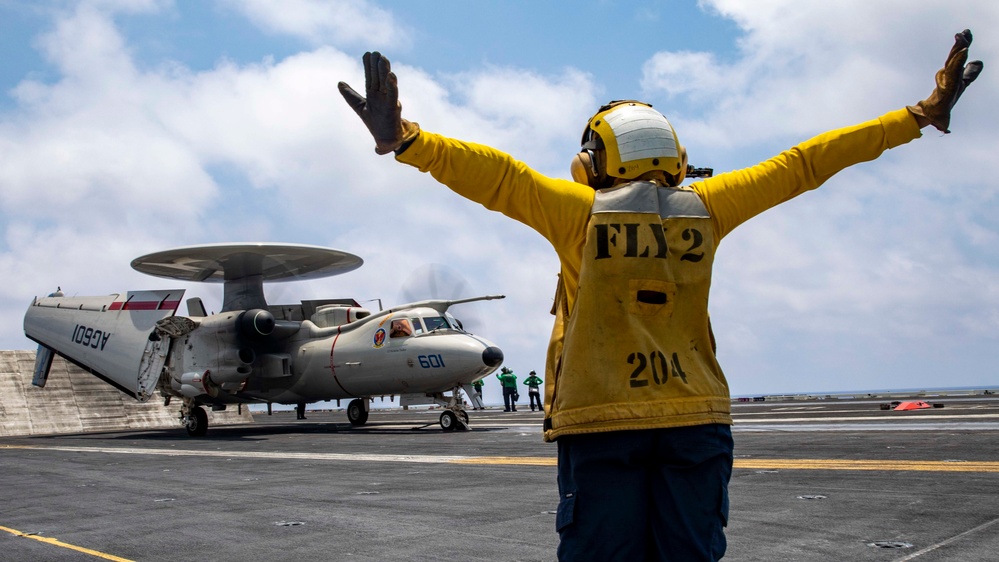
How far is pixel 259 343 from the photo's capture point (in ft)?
74.5

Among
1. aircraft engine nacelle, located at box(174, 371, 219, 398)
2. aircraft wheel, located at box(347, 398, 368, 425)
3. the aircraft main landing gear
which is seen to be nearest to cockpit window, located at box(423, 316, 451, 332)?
aircraft wheel, located at box(347, 398, 368, 425)

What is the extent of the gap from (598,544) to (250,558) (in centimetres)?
353

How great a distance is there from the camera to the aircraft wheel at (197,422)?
875 inches

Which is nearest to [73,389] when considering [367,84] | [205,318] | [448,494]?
[205,318]

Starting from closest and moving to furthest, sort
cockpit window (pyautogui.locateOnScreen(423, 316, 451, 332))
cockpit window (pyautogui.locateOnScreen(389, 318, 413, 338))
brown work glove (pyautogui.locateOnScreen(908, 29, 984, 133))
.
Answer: brown work glove (pyautogui.locateOnScreen(908, 29, 984, 133)) → cockpit window (pyautogui.locateOnScreen(423, 316, 451, 332)) → cockpit window (pyautogui.locateOnScreen(389, 318, 413, 338))

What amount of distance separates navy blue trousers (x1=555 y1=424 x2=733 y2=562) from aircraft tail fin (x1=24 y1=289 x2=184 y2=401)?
21.6 meters

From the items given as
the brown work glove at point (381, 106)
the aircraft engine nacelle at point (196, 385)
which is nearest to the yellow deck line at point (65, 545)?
the brown work glove at point (381, 106)

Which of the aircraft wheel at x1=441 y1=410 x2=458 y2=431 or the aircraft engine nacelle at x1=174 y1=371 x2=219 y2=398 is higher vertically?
the aircraft engine nacelle at x1=174 y1=371 x2=219 y2=398

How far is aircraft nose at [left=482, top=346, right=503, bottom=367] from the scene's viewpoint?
60.1 feet

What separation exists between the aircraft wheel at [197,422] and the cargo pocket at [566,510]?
2166cm

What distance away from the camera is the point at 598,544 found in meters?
2.39

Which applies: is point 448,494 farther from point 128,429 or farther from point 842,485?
point 128,429

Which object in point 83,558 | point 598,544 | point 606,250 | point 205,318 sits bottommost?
point 83,558

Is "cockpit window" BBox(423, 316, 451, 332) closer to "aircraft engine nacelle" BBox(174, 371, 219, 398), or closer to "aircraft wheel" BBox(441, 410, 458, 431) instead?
"aircraft wheel" BBox(441, 410, 458, 431)
